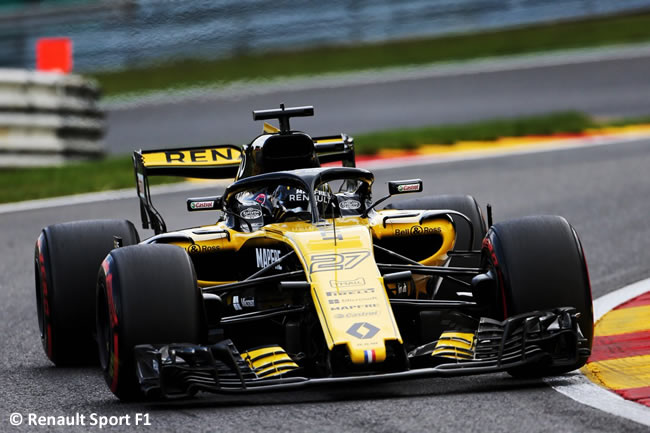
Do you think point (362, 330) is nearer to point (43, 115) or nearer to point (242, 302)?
point (242, 302)

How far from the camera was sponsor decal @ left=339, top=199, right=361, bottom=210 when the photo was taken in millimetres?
7739

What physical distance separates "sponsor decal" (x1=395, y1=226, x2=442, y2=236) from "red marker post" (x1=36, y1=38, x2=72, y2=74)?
1105cm

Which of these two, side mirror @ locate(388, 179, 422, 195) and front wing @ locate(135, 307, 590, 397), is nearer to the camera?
front wing @ locate(135, 307, 590, 397)

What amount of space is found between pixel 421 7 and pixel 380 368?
70.2 ft

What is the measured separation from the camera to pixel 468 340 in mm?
6582

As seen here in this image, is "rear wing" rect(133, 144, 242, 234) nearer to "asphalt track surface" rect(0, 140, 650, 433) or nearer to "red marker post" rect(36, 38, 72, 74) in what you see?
"asphalt track surface" rect(0, 140, 650, 433)

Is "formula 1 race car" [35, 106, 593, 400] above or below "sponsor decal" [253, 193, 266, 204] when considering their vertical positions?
below

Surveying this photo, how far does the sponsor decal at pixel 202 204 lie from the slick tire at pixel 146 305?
1.28 m

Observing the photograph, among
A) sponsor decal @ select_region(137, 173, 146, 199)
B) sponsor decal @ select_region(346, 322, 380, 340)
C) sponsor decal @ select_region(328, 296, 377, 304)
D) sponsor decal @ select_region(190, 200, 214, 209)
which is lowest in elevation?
sponsor decal @ select_region(346, 322, 380, 340)

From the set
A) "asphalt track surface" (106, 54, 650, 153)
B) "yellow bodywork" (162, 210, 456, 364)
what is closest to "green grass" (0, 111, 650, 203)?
"asphalt track surface" (106, 54, 650, 153)

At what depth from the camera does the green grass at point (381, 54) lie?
24.1 m

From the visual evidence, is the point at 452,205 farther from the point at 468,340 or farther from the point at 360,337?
the point at 360,337

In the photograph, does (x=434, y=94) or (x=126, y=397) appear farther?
(x=434, y=94)

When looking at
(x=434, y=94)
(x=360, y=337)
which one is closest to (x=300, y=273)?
(x=360, y=337)
